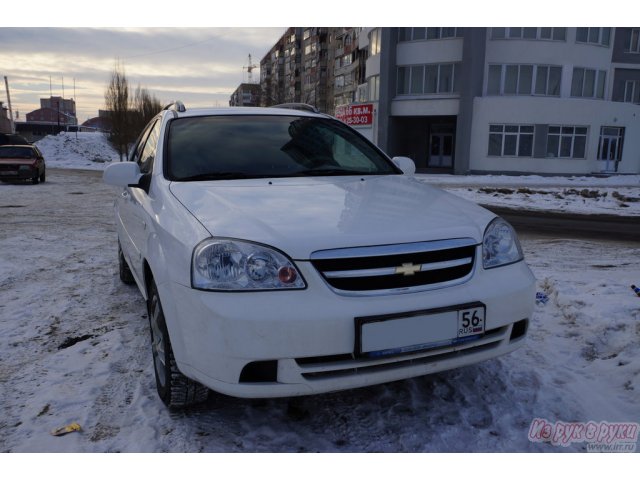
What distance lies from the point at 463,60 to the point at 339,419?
27.8 metres

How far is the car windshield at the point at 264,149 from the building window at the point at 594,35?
28598 millimetres

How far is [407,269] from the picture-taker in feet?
7.70

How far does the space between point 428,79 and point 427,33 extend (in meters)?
2.44

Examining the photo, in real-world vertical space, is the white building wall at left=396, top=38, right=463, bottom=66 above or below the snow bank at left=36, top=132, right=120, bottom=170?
above

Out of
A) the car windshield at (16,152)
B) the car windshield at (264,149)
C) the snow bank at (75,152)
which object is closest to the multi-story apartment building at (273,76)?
the snow bank at (75,152)

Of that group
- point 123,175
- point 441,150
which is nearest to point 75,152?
point 441,150

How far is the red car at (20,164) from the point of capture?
17.3m

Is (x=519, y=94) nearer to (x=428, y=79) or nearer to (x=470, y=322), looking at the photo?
(x=428, y=79)

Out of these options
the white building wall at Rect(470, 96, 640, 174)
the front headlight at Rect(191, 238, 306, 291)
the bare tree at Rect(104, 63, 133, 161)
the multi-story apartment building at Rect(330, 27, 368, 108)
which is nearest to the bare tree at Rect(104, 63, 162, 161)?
the bare tree at Rect(104, 63, 133, 161)

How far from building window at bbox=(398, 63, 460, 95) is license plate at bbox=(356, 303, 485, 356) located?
28001mm

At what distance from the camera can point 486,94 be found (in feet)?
91.7

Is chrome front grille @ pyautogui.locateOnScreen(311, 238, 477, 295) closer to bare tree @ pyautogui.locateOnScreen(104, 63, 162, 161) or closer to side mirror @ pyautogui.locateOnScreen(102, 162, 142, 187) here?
side mirror @ pyautogui.locateOnScreen(102, 162, 142, 187)

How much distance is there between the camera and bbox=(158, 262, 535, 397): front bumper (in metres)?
2.16

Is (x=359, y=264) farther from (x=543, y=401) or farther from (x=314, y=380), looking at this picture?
(x=543, y=401)
